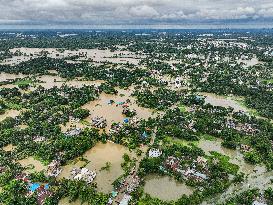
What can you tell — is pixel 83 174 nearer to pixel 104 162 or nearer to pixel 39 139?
pixel 104 162

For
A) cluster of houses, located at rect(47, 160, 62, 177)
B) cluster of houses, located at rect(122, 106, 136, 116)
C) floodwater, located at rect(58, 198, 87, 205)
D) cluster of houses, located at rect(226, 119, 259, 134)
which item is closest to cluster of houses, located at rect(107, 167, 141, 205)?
floodwater, located at rect(58, 198, 87, 205)

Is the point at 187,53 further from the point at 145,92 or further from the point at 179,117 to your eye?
the point at 179,117

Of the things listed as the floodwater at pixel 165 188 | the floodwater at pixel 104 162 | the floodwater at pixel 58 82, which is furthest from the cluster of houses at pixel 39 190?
the floodwater at pixel 58 82

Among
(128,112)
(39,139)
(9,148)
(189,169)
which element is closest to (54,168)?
(39,139)

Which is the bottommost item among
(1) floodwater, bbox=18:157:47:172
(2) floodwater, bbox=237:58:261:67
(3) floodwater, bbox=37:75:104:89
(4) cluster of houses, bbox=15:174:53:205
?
(4) cluster of houses, bbox=15:174:53:205

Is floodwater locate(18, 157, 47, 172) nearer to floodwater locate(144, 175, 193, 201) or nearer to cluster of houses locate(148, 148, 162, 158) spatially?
floodwater locate(144, 175, 193, 201)

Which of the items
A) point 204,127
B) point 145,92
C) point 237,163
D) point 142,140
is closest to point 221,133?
point 204,127

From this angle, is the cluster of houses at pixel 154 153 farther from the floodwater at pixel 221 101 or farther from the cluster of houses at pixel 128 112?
the floodwater at pixel 221 101
